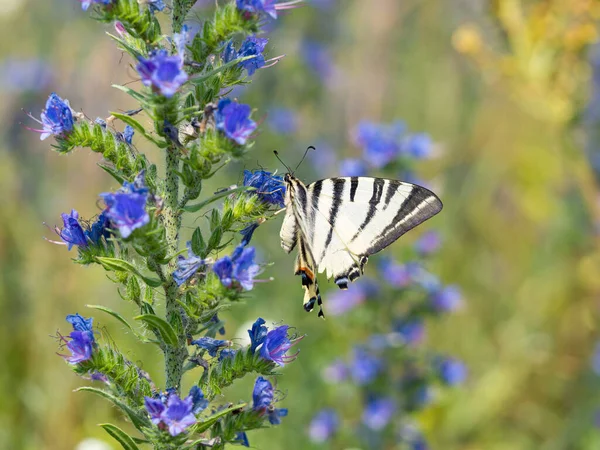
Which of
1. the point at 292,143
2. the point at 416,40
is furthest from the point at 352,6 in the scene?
the point at 292,143

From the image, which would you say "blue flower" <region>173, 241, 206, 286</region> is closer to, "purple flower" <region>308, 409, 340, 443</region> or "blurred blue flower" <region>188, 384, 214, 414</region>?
"blurred blue flower" <region>188, 384, 214, 414</region>

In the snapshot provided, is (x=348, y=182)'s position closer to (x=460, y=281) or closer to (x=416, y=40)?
(x=460, y=281)

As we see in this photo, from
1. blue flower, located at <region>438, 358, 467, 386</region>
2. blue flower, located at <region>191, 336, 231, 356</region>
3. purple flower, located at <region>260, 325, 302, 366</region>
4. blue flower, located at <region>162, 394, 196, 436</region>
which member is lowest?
Result: blue flower, located at <region>162, 394, 196, 436</region>

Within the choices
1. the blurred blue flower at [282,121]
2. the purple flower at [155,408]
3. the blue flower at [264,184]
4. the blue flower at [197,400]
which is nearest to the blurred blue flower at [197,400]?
the blue flower at [197,400]

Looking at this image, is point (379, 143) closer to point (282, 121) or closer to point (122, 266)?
point (282, 121)

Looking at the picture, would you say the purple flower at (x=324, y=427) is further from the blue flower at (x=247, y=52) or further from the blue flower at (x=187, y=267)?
the blue flower at (x=247, y=52)

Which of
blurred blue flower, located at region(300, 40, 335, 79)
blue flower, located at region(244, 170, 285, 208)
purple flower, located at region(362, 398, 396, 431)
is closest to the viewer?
blue flower, located at region(244, 170, 285, 208)

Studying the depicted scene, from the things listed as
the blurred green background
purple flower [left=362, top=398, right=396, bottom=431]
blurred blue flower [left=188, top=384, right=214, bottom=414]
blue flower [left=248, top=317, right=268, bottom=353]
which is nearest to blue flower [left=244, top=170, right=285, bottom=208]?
blue flower [left=248, top=317, right=268, bottom=353]
